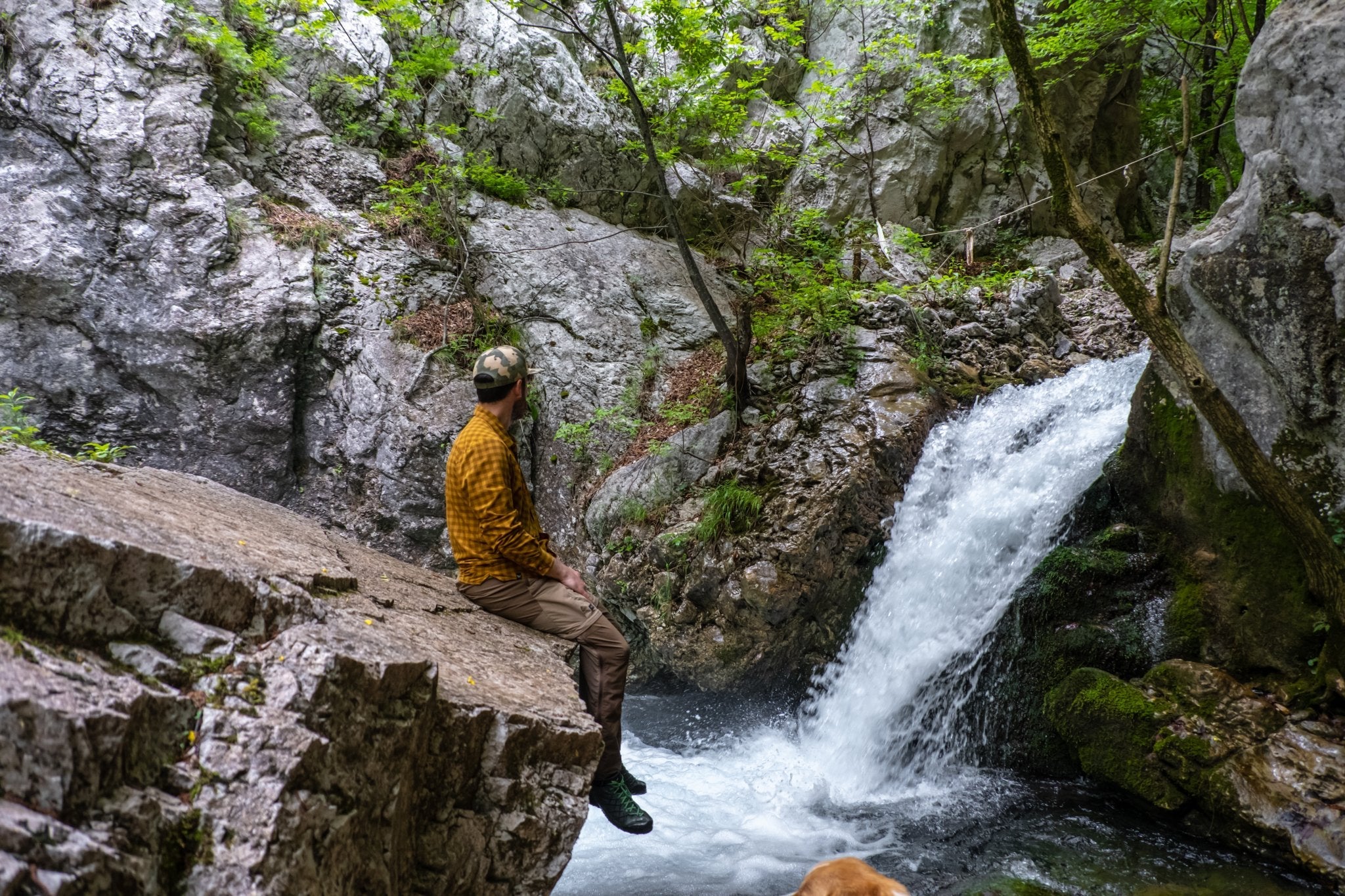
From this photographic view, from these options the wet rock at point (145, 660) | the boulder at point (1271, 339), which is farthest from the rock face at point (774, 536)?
the wet rock at point (145, 660)

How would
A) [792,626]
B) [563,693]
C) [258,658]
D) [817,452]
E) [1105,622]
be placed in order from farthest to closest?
1. [817,452]
2. [792,626]
3. [1105,622]
4. [563,693]
5. [258,658]

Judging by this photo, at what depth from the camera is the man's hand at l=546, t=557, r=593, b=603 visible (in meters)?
4.13

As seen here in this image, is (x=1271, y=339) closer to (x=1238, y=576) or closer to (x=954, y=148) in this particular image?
(x=1238, y=576)

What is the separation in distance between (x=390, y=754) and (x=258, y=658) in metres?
0.47

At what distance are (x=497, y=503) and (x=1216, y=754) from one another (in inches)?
193

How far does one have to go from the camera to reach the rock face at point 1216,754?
4.34 metres

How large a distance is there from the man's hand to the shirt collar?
736mm

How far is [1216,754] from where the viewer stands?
478 centimetres

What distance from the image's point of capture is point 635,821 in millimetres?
3568

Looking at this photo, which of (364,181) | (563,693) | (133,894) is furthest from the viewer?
(364,181)

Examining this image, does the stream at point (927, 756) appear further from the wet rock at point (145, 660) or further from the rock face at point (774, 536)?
the wet rock at point (145, 660)

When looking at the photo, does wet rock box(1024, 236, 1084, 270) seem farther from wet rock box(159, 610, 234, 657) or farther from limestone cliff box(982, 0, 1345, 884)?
wet rock box(159, 610, 234, 657)

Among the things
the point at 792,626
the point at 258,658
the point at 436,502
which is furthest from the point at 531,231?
the point at 258,658

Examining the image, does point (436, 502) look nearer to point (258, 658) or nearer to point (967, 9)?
point (258, 658)
